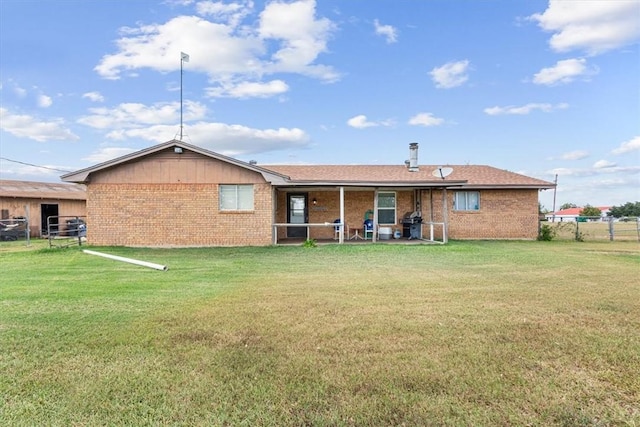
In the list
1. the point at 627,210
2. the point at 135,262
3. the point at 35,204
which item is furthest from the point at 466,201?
the point at 627,210

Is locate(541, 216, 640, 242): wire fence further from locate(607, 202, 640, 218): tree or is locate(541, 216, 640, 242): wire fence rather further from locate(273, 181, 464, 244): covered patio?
locate(607, 202, 640, 218): tree

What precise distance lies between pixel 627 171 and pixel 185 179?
1342 inches

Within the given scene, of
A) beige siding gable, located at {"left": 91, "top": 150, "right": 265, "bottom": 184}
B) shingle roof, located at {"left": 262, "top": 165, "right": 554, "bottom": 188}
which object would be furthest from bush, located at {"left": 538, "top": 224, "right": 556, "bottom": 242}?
beige siding gable, located at {"left": 91, "top": 150, "right": 265, "bottom": 184}

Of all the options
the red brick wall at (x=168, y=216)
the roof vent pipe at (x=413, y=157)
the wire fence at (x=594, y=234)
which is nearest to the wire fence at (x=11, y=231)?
the red brick wall at (x=168, y=216)

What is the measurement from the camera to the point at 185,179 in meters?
13.6

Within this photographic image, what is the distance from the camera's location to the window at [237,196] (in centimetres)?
1377

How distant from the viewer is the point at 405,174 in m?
17.1

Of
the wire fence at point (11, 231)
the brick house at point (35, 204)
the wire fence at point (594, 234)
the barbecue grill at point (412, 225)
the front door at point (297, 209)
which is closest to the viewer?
the barbecue grill at point (412, 225)

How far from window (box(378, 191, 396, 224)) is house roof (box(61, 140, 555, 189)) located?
34.0 inches

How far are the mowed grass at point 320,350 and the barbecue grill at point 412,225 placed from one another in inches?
329

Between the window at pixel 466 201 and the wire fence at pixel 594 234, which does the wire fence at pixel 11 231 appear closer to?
the window at pixel 466 201

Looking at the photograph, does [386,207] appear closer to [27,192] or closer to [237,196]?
[237,196]

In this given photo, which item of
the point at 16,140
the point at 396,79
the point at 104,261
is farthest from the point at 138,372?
the point at 16,140

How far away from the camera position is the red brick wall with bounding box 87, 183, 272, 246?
44.8ft
